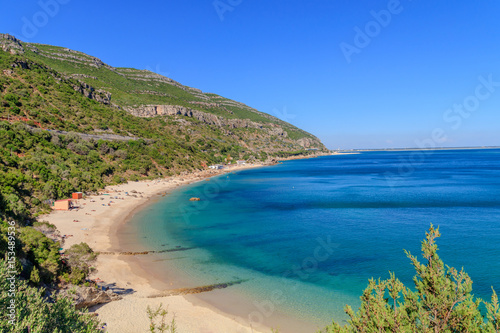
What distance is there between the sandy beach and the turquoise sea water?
1.54m

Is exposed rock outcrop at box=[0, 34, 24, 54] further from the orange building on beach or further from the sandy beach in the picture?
the orange building on beach

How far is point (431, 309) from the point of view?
29.7 ft

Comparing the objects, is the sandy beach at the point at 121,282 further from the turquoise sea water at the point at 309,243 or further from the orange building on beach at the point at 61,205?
the turquoise sea water at the point at 309,243

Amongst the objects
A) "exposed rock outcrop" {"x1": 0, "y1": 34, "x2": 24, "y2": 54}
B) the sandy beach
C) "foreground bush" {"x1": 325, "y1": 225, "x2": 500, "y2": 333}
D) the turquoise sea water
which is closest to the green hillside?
"exposed rock outcrop" {"x1": 0, "y1": 34, "x2": 24, "y2": 54}

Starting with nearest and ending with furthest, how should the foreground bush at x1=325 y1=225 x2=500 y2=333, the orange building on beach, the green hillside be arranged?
the foreground bush at x1=325 y1=225 x2=500 y2=333 < the orange building on beach < the green hillside

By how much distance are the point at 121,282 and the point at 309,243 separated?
19.1 metres

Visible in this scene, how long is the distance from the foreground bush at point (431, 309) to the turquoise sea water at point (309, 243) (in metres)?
7.03

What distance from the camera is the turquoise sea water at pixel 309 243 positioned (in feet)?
61.9

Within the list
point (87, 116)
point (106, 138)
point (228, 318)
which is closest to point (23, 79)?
point (87, 116)

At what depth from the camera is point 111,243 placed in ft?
89.9

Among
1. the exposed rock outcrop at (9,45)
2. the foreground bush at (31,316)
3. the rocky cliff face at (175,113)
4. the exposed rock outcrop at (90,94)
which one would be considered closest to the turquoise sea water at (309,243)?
the foreground bush at (31,316)

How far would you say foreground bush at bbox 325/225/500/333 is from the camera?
8.17 m

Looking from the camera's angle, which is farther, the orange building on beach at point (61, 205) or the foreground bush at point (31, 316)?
the orange building on beach at point (61, 205)

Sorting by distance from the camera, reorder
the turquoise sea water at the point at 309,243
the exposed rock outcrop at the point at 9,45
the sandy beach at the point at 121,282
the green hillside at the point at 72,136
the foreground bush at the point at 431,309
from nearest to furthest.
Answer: the foreground bush at the point at 431,309, the sandy beach at the point at 121,282, the turquoise sea water at the point at 309,243, the green hillside at the point at 72,136, the exposed rock outcrop at the point at 9,45
